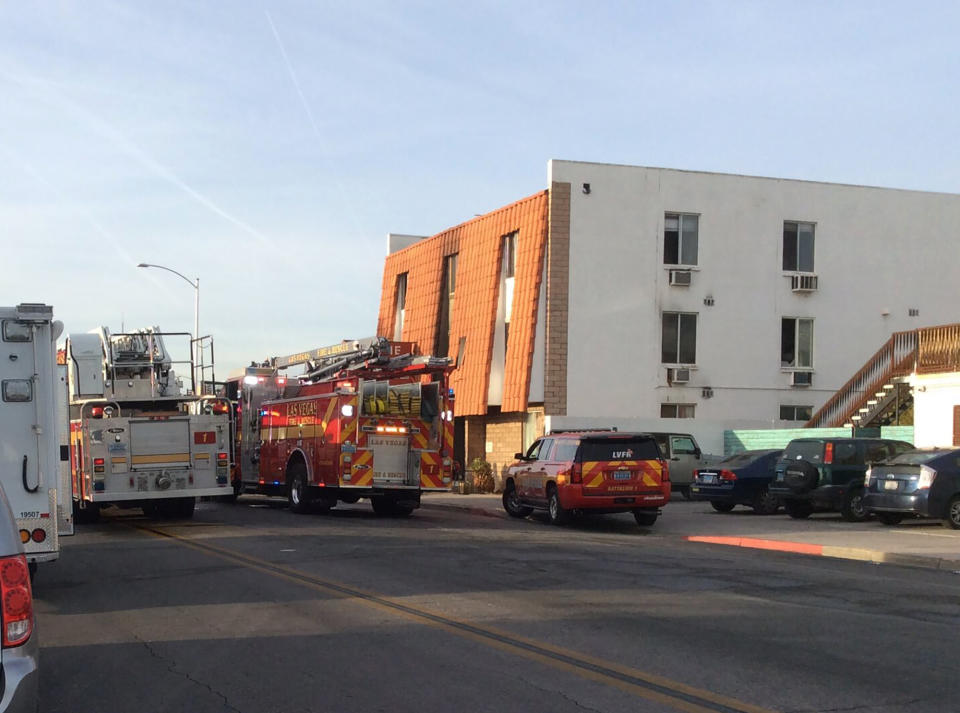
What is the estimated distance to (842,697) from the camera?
724 cm

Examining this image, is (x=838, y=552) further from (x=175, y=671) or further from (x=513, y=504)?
(x=175, y=671)

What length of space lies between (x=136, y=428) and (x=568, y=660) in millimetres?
14949

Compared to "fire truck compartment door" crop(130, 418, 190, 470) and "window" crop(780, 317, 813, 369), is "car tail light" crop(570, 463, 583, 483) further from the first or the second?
"window" crop(780, 317, 813, 369)

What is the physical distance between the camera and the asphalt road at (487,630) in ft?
24.2

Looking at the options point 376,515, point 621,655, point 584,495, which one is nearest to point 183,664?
point 621,655

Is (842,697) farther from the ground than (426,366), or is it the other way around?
(426,366)

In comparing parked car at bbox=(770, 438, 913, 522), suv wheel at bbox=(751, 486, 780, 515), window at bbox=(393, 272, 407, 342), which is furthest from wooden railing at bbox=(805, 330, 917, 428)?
window at bbox=(393, 272, 407, 342)

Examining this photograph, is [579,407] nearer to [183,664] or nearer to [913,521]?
[913,521]

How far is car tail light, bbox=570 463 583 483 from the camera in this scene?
2106 centimetres

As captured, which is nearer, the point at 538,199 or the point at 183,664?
the point at 183,664

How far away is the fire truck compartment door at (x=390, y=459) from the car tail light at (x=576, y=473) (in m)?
4.18

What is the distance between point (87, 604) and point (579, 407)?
24.9 metres

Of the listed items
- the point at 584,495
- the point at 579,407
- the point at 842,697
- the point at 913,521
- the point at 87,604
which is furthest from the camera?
the point at 579,407

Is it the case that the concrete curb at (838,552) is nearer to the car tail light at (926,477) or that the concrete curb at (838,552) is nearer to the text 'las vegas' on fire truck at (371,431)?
the car tail light at (926,477)
